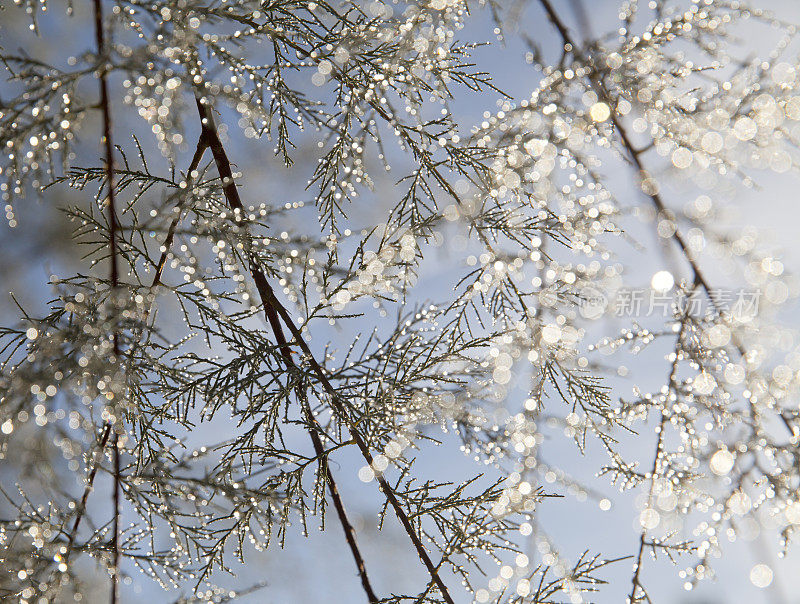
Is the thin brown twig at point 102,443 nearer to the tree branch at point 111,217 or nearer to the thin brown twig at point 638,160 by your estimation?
the tree branch at point 111,217

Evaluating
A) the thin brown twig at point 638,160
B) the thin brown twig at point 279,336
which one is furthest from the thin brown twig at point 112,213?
the thin brown twig at point 638,160

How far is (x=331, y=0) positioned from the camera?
2424mm

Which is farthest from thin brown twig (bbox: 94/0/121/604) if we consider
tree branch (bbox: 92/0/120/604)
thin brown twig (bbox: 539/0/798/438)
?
thin brown twig (bbox: 539/0/798/438)

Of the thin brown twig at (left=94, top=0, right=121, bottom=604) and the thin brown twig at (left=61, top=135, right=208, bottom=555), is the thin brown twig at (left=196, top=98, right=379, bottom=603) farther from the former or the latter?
the thin brown twig at (left=94, top=0, right=121, bottom=604)

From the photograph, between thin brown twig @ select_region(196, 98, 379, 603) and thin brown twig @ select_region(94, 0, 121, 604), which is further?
thin brown twig @ select_region(196, 98, 379, 603)

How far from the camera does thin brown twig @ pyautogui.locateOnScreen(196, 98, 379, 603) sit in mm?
1683

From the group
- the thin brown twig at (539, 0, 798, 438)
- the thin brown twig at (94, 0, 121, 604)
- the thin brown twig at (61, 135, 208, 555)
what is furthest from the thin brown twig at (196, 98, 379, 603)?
the thin brown twig at (539, 0, 798, 438)

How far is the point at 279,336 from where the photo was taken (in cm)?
178

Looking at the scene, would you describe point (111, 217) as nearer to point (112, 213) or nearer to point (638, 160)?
point (112, 213)

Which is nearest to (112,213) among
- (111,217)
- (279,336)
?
(111,217)

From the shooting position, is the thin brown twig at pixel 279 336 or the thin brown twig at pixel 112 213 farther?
the thin brown twig at pixel 279 336

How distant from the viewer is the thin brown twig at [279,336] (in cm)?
168

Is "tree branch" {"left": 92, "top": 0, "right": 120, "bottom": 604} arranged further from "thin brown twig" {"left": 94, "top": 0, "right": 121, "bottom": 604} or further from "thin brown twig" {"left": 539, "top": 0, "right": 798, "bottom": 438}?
"thin brown twig" {"left": 539, "top": 0, "right": 798, "bottom": 438}

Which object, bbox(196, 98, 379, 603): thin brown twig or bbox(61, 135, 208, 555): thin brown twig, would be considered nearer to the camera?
bbox(61, 135, 208, 555): thin brown twig
